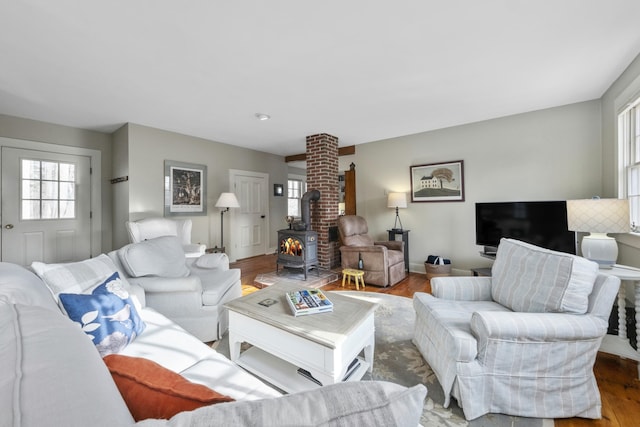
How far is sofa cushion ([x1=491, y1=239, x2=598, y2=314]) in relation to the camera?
56.7 inches

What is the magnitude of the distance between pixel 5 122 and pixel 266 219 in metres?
4.05

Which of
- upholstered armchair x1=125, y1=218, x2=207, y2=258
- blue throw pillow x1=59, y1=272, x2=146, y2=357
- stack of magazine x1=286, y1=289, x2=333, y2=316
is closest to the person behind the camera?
blue throw pillow x1=59, y1=272, x2=146, y2=357

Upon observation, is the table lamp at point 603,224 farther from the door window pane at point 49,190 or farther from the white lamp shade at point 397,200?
the door window pane at point 49,190

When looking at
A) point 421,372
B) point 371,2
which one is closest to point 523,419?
point 421,372

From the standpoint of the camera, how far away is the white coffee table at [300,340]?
4.65 feet

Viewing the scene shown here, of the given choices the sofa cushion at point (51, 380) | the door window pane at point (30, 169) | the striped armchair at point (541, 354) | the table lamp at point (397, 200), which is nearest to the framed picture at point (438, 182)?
the table lamp at point (397, 200)

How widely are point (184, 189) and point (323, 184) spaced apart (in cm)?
239

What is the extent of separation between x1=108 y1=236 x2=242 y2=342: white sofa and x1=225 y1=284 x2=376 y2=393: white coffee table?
0.42 metres

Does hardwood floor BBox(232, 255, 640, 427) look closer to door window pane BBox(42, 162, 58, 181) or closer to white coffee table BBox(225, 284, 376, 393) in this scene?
white coffee table BBox(225, 284, 376, 393)

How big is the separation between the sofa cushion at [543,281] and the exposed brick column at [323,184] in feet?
9.27

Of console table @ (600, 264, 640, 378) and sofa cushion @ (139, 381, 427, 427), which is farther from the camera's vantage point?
console table @ (600, 264, 640, 378)

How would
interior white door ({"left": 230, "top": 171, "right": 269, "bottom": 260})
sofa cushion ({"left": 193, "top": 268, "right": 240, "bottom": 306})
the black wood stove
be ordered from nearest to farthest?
sofa cushion ({"left": 193, "top": 268, "right": 240, "bottom": 306}) → the black wood stove → interior white door ({"left": 230, "top": 171, "right": 269, "bottom": 260})

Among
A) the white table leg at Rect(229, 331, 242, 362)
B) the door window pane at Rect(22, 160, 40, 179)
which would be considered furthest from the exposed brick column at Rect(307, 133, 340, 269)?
the door window pane at Rect(22, 160, 40, 179)

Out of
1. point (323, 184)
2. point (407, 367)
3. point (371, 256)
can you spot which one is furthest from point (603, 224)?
point (323, 184)
